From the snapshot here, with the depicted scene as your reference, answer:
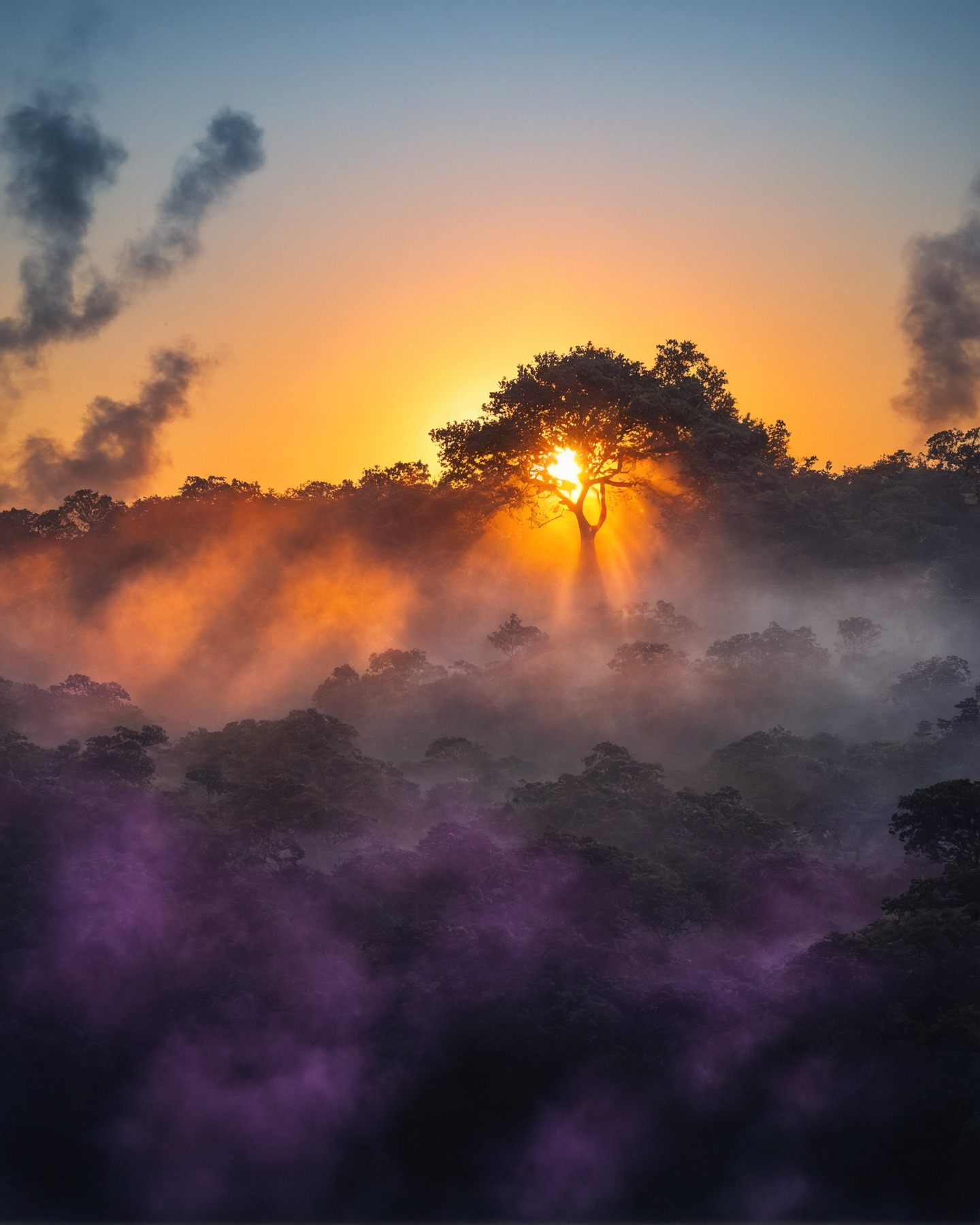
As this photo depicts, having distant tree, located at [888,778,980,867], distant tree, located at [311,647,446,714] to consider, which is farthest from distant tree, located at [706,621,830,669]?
distant tree, located at [888,778,980,867]

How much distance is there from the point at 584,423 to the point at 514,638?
11156mm

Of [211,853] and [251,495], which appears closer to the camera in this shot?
[211,853]

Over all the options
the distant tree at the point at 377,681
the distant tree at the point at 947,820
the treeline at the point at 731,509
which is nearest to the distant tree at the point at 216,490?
the treeline at the point at 731,509

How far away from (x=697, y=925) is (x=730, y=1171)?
8348 millimetres

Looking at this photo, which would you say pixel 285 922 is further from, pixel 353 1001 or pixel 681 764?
pixel 681 764

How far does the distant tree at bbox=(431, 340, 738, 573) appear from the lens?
55.8m

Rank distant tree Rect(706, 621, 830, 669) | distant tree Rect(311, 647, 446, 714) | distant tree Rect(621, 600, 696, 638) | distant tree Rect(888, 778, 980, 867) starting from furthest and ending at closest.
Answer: distant tree Rect(621, 600, 696, 638), distant tree Rect(311, 647, 446, 714), distant tree Rect(706, 621, 830, 669), distant tree Rect(888, 778, 980, 867)

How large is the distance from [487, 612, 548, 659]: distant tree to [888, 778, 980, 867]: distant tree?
2845 cm

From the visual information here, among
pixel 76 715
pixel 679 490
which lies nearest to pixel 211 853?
pixel 76 715

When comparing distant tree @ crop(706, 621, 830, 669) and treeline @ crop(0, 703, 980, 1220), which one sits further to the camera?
distant tree @ crop(706, 621, 830, 669)

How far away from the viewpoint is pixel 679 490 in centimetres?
6138

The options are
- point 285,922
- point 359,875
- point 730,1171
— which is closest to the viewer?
point 730,1171

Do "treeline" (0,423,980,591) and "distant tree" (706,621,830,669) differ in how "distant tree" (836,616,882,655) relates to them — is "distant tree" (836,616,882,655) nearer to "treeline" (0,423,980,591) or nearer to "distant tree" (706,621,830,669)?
"distant tree" (706,621,830,669)

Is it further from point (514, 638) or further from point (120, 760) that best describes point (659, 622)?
point (120, 760)
